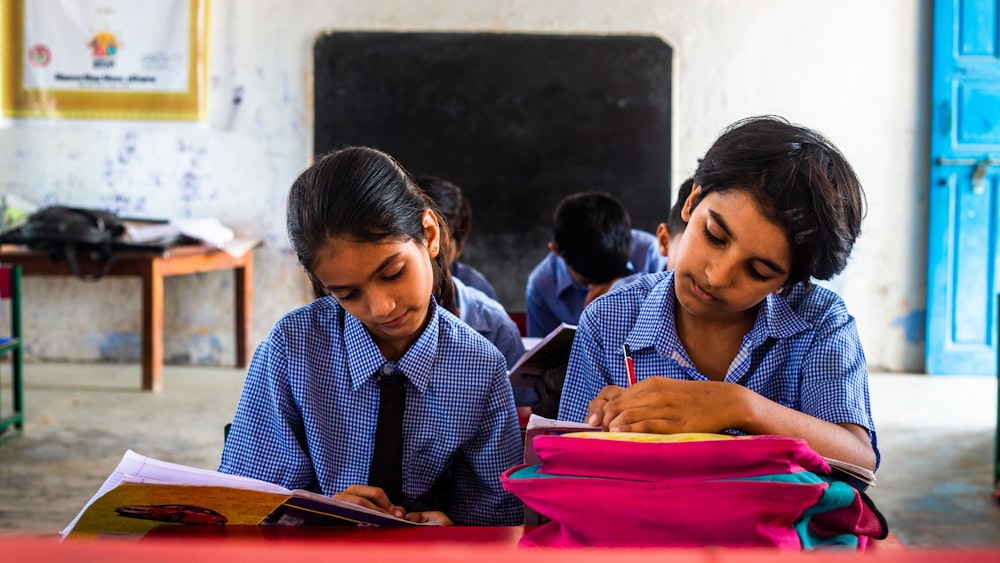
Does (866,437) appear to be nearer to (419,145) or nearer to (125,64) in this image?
(419,145)

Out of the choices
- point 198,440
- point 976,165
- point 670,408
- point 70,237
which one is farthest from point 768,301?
point 976,165

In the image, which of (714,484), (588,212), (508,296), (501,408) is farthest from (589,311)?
(508,296)

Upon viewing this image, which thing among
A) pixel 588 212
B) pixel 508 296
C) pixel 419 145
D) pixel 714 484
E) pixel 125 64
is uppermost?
pixel 125 64

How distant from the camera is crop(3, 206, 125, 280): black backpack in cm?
401

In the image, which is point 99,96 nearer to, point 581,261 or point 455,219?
point 455,219

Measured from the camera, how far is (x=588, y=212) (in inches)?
101

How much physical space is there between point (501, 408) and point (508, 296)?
134 inches

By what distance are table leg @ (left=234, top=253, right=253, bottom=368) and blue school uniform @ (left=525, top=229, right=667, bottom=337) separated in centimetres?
239

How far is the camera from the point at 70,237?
4.00 metres

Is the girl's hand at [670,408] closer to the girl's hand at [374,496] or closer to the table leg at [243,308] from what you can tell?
the girl's hand at [374,496]

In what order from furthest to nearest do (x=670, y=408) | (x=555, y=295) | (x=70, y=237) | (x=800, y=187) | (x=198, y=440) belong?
1. (x=70, y=237)
2. (x=198, y=440)
3. (x=555, y=295)
4. (x=800, y=187)
5. (x=670, y=408)

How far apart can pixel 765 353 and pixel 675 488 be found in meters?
0.55

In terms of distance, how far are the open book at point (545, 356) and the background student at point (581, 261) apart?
0.98m

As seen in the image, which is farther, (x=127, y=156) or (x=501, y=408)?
(x=127, y=156)
